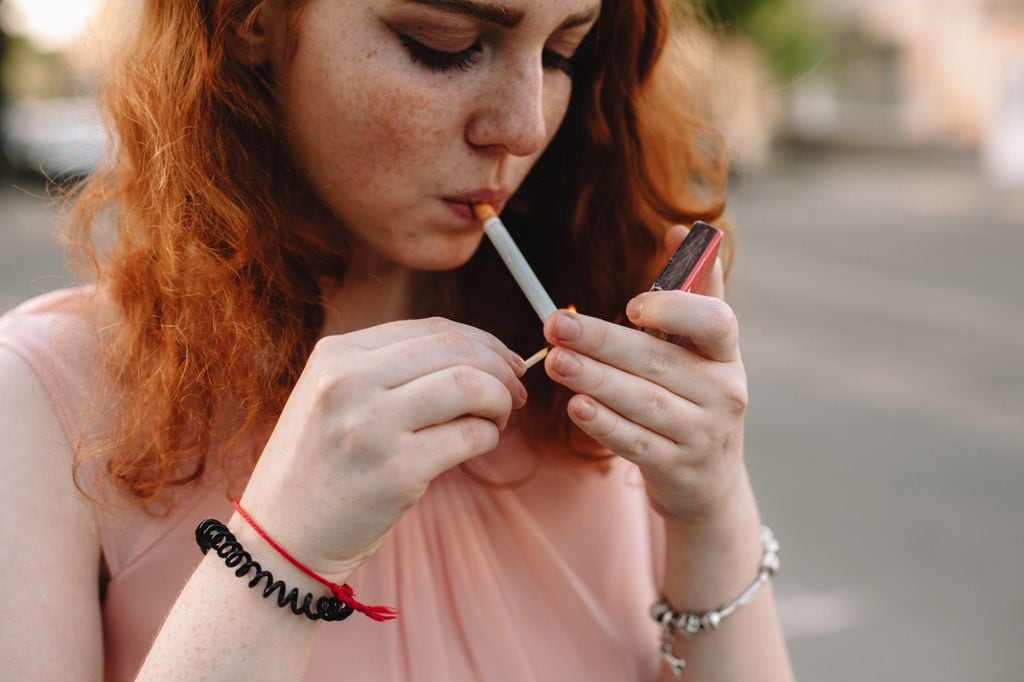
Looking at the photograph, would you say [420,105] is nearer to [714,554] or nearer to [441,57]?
[441,57]

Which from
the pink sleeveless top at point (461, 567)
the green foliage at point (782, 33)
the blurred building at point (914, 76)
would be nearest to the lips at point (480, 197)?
the pink sleeveless top at point (461, 567)

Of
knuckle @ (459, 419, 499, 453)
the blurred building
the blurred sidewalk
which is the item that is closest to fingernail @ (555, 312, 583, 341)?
knuckle @ (459, 419, 499, 453)

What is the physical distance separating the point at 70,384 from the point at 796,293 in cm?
894

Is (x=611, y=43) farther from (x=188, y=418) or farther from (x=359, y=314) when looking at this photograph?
(x=188, y=418)

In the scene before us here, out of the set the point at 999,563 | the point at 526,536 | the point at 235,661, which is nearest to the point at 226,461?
the point at 235,661

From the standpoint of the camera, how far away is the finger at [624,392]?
1.02 metres

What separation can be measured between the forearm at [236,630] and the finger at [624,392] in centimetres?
33

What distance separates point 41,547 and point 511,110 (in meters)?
0.71

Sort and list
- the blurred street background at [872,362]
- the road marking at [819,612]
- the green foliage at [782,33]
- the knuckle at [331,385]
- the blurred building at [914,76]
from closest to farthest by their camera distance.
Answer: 1. the knuckle at [331,385]
2. the blurred street background at [872,362]
3. the road marking at [819,612]
4. the green foliage at [782,33]
5. the blurred building at [914,76]

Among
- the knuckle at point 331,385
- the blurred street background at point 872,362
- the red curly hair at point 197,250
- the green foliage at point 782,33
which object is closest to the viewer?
the knuckle at point 331,385

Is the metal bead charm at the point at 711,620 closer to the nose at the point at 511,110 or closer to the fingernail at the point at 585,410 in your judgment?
the fingernail at the point at 585,410

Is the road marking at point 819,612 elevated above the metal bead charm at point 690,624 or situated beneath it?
situated beneath

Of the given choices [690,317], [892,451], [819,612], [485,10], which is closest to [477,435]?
[690,317]

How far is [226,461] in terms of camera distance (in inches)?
48.0
